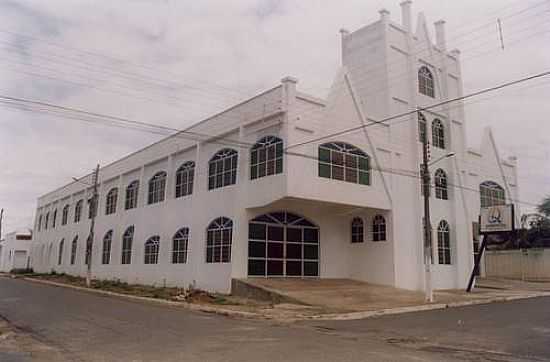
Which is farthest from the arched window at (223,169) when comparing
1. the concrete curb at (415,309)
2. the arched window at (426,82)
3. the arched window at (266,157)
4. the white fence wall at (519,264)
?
the white fence wall at (519,264)

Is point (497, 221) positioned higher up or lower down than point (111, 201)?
lower down

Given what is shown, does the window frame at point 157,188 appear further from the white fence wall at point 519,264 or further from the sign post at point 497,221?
the white fence wall at point 519,264

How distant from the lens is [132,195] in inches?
1561

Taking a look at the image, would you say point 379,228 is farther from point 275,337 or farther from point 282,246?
point 275,337

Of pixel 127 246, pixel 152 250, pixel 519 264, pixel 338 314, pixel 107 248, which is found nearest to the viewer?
pixel 338 314

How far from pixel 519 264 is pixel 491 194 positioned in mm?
5758

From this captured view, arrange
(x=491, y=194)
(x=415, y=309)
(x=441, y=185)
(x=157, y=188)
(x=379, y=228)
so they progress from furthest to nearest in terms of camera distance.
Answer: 1. (x=491, y=194)
2. (x=157, y=188)
3. (x=441, y=185)
4. (x=379, y=228)
5. (x=415, y=309)

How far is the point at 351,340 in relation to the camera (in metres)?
11.7

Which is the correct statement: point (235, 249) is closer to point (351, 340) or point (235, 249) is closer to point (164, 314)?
point (164, 314)

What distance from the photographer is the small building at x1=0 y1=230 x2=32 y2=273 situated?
2926 inches

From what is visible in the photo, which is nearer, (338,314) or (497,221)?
(338,314)

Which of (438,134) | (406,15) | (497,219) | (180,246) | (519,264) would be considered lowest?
(519,264)

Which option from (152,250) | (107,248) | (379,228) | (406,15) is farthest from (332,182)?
(107,248)

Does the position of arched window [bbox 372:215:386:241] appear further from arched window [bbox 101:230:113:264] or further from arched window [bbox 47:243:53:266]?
arched window [bbox 47:243:53:266]
